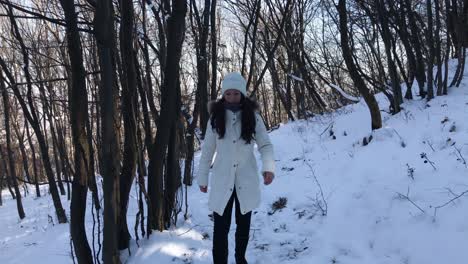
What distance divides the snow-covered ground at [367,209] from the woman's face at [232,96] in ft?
5.07

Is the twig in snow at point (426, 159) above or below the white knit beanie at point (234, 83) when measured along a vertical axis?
below

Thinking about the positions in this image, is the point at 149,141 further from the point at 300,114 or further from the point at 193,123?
the point at 300,114

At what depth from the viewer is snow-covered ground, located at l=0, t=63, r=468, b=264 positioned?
353cm

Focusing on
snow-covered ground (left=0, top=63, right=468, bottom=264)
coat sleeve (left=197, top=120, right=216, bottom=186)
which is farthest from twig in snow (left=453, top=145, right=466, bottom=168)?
coat sleeve (left=197, top=120, right=216, bottom=186)

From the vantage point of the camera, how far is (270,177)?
3484mm

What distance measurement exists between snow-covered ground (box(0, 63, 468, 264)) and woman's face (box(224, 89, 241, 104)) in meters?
1.54

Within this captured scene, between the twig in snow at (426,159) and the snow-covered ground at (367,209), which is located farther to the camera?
the twig in snow at (426,159)

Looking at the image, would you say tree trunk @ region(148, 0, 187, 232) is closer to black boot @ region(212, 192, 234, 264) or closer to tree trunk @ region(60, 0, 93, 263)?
tree trunk @ region(60, 0, 93, 263)

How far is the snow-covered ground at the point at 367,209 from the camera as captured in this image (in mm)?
3533

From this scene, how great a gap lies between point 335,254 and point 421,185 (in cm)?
114

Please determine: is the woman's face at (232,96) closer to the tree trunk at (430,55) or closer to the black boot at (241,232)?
the black boot at (241,232)

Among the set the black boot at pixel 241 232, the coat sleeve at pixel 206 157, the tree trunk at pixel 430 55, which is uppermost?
the tree trunk at pixel 430 55

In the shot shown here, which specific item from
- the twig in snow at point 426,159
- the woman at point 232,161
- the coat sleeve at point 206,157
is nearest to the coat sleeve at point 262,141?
the woman at point 232,161

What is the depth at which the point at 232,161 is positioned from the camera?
3.48 meters
